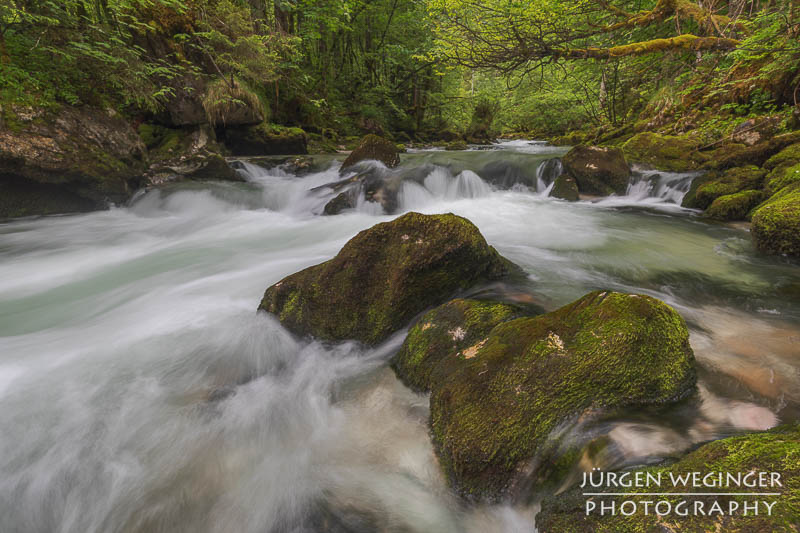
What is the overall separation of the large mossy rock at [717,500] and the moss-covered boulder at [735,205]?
6221 millimetres

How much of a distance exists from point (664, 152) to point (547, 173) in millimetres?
2525

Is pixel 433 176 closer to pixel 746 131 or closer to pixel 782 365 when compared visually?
pixel 746 131

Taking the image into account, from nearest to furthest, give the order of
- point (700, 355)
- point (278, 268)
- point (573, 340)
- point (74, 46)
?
point (573, 340)
point (700, 355)
point (278, 268)
point (74, 46)

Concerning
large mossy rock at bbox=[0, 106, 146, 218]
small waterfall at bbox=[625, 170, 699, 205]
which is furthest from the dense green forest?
small waterfall at bbox=[625, 170, 699, 205]

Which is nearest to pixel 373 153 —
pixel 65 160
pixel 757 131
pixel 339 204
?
pixel 339 204

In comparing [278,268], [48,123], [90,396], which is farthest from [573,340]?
[48,123]

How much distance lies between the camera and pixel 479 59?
5965 mm

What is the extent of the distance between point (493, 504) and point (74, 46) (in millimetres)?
9647

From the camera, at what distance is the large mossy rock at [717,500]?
1041 mm

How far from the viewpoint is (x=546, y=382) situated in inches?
70.6

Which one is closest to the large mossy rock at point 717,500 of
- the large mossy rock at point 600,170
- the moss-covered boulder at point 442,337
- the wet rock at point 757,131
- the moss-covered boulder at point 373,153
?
the moss-covered boulder at point 442,337

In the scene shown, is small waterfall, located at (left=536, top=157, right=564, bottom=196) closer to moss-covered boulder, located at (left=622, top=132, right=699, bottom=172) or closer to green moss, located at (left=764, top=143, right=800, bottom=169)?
moss-covered boulder, located at (left=622, top=132, right=699, bottom=172)

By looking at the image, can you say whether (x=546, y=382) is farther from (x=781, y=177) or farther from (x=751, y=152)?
(x=751, y=152)

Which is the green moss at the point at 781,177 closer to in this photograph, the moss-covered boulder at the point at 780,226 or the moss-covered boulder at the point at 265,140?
the moss-covered boulder at the point at 780,226
